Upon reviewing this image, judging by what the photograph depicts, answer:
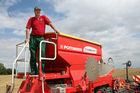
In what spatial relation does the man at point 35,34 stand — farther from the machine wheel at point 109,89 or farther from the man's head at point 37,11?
the machine wheel at point 109,89

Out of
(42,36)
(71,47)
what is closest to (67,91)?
(71,47)

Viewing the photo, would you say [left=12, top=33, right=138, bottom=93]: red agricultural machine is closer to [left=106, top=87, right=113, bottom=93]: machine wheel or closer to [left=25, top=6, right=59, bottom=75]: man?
[left=25, top=6, right=59, bottom=75]: man

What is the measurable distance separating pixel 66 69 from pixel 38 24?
5.57 feet

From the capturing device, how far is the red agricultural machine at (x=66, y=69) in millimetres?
4121

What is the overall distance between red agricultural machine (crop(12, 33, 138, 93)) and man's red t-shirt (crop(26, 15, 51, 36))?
363 millimetres

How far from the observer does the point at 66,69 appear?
4992 millimetres

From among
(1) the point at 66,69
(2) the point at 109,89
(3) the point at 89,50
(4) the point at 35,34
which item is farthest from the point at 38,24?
(2) the point at 109,89

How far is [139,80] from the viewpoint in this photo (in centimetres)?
892

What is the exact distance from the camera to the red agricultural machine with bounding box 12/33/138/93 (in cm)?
412

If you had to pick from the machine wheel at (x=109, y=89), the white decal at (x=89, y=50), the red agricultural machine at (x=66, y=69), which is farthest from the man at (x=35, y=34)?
the machine wheel at (x=109, y=89)

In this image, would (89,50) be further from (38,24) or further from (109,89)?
(38,24)

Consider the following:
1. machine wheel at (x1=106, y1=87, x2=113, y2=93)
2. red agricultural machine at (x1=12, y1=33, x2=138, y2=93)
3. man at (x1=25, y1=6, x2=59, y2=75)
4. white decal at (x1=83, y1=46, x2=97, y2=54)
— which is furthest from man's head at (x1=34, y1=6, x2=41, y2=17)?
machine wheel at (x1=106, y1=87, x2=113, y2=93)

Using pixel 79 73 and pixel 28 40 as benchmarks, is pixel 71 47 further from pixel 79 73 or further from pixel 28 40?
pixel 28 40

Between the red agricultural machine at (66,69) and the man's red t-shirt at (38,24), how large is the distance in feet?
1.19
